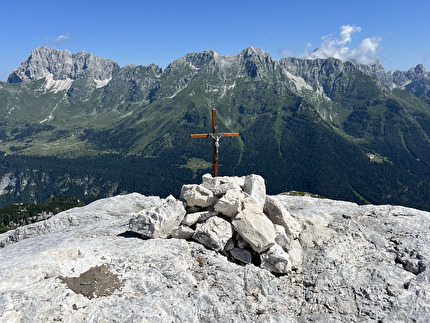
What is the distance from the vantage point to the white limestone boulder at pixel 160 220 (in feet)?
71.2

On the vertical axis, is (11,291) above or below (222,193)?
below

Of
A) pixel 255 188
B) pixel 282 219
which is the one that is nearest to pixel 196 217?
pixel 255 188

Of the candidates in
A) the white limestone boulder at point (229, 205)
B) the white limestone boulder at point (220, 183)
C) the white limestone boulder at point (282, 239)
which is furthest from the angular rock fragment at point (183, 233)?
the white limestone boulder at point (282, 239)

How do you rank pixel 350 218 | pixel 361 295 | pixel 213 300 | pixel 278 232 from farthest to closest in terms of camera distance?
1. pixel 350 218
2. pixel 278 232
3. pixel 361 295
4. pixel 213 300

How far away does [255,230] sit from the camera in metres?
20.1

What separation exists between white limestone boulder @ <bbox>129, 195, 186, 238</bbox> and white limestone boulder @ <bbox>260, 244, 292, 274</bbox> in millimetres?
7830

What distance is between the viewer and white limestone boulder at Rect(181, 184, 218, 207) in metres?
23.5

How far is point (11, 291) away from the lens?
14.1 metres

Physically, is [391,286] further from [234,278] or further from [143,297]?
[143,297]

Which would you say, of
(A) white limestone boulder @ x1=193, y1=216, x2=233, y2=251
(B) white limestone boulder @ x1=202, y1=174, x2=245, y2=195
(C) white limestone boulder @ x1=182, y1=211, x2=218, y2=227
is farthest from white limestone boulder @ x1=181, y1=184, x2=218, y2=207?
(A) white limestone boulder @ x1=193, y1=216, x2=233, y2=251

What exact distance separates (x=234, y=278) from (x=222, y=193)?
7.94 meters

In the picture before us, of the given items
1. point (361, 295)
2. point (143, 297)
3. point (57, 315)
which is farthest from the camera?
point (361, 295)

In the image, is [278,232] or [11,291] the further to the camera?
[278,232]

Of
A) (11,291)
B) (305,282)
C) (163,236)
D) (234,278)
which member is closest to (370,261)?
(305,282)
